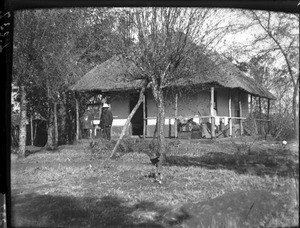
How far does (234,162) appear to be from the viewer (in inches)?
87.7

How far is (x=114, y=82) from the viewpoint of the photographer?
A: 2.45 m

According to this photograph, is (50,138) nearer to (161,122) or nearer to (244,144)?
(161,122)

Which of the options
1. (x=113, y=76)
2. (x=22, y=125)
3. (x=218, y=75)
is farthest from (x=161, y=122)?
(x=22, y=125)

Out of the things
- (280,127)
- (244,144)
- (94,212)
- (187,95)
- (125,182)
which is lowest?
(94,212)

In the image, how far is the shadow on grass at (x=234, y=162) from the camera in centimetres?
191

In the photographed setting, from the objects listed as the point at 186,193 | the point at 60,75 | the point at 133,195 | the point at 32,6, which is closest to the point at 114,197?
the point at 133,195

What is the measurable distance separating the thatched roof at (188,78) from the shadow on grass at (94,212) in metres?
0.74

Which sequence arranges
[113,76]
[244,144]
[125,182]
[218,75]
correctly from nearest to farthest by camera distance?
1. [244,144]
2. [218,75]
3. [125,182]
4. [113,76]

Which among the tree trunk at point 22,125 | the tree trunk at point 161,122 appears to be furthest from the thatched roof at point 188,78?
the tree trunk at point 22,125

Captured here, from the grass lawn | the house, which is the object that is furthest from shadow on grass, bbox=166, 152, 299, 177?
the house

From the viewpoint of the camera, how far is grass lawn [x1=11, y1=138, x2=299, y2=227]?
1823mm

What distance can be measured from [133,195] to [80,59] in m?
0.96

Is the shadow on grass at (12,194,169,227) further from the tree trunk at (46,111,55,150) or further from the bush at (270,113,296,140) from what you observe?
the bush at (270,113,296,140)

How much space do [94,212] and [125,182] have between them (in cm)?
30
